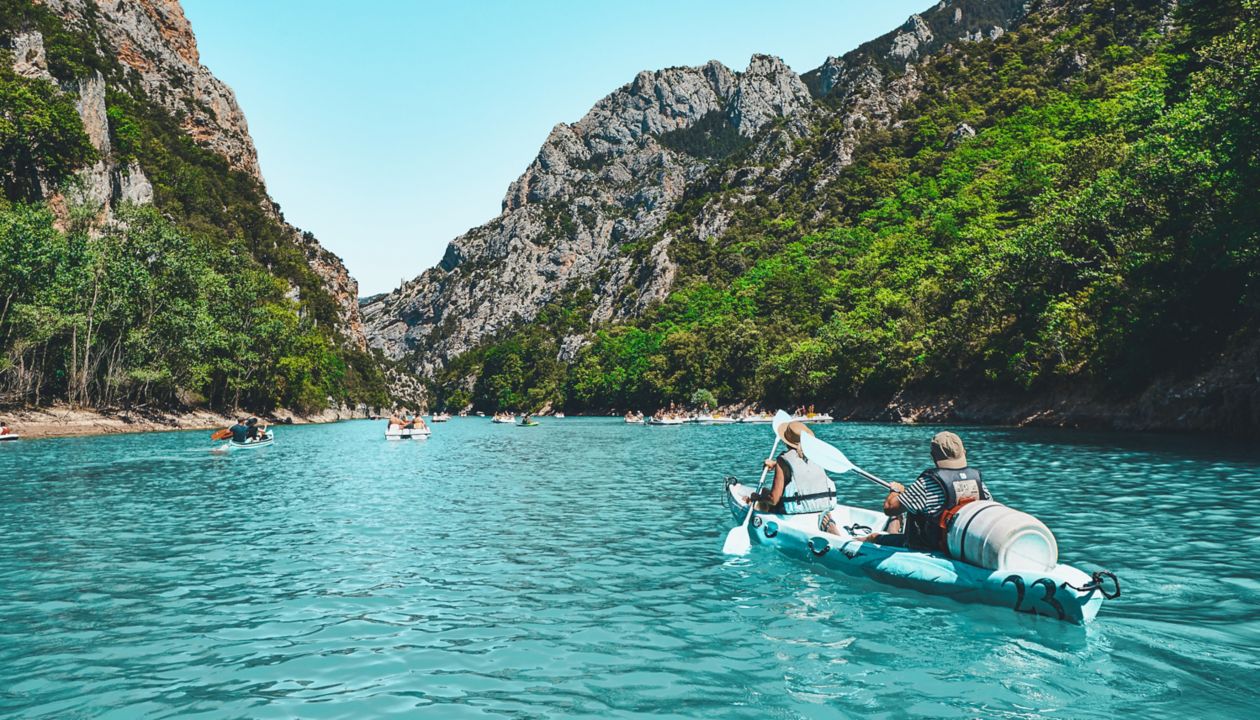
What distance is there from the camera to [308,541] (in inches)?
638

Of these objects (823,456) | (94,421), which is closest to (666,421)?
(94,421)

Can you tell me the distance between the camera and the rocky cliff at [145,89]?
79.7 meters

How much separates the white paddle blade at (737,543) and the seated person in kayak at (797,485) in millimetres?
1018

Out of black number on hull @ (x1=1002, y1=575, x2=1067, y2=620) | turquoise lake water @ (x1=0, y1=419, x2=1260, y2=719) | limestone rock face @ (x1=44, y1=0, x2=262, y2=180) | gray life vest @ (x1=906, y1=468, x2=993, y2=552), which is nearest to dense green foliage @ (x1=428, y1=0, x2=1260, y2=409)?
turquoise lake water @ (x1=0, y1=419, x2=1260, y2=719)

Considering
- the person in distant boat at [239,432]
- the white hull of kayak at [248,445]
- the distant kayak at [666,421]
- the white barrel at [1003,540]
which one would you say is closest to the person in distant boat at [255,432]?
the white hull of kayak at [248,445]

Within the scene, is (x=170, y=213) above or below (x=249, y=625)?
above

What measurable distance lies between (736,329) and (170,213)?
87.0 meters

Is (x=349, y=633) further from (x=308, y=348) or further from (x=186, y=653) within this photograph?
(x=308, y=348)

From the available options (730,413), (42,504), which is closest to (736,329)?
(730,413)

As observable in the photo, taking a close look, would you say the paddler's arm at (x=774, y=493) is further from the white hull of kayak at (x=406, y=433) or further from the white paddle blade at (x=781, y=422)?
the white hull of kayak at (x=406, y=433)

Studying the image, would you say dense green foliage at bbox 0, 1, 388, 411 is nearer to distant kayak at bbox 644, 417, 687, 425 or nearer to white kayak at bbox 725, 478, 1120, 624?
distant kayak at bbox 644, 417, 687, 425

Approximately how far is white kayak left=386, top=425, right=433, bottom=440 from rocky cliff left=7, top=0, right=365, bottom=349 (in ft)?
145

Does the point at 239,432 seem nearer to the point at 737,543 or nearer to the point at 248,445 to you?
the point at 248,445

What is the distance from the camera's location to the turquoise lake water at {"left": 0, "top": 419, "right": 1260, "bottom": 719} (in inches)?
285
